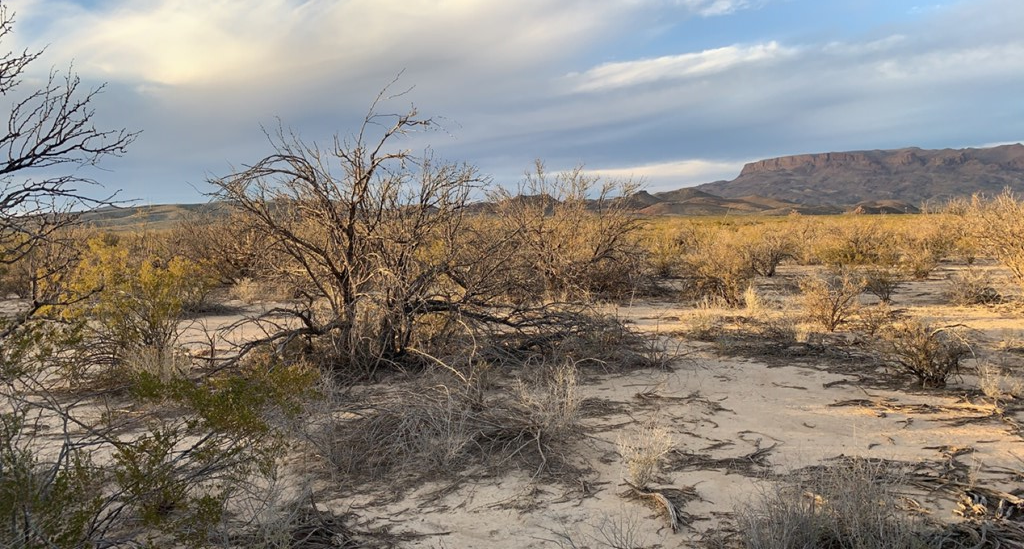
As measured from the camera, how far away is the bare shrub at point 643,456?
4148 mm

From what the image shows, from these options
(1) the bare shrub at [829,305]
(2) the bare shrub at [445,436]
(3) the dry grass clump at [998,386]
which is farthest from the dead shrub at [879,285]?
(2) the bare shrub at [445,436]

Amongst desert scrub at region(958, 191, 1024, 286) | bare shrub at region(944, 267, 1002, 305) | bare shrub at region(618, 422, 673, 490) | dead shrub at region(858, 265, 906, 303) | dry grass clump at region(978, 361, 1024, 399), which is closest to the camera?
bare shrub at region(618, 422, 673, 490)

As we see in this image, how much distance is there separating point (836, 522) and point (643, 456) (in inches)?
50.5

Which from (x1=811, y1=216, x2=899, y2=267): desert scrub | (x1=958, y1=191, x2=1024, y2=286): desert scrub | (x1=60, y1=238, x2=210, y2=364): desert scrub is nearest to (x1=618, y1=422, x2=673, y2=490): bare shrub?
(x1=60, y1=238, x2=210, y2=364): desert scrub

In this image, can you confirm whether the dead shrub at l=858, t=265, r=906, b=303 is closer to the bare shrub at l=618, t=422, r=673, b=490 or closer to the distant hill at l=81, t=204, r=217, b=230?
the bare shrub at l=618, t=422, r=673, b=490

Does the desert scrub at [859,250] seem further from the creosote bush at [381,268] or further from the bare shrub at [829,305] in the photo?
the creosote bush at [381,268]

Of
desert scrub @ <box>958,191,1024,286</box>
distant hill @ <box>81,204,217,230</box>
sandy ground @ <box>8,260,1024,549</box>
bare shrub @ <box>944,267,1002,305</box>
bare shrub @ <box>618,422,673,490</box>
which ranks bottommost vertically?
bare shrub @ <box>944,267,1002,305</box>

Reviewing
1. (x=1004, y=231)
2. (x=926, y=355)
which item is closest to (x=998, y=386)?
(x=926, y=355)

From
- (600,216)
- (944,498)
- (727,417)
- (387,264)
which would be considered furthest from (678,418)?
(600,216)

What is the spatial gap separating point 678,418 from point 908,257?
50.8 feet

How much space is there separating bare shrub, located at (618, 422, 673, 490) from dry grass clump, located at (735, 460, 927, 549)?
81cm

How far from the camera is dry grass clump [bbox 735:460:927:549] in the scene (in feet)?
9.82

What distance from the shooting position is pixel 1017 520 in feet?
11.3

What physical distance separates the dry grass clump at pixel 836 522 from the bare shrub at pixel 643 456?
0.81 meters
